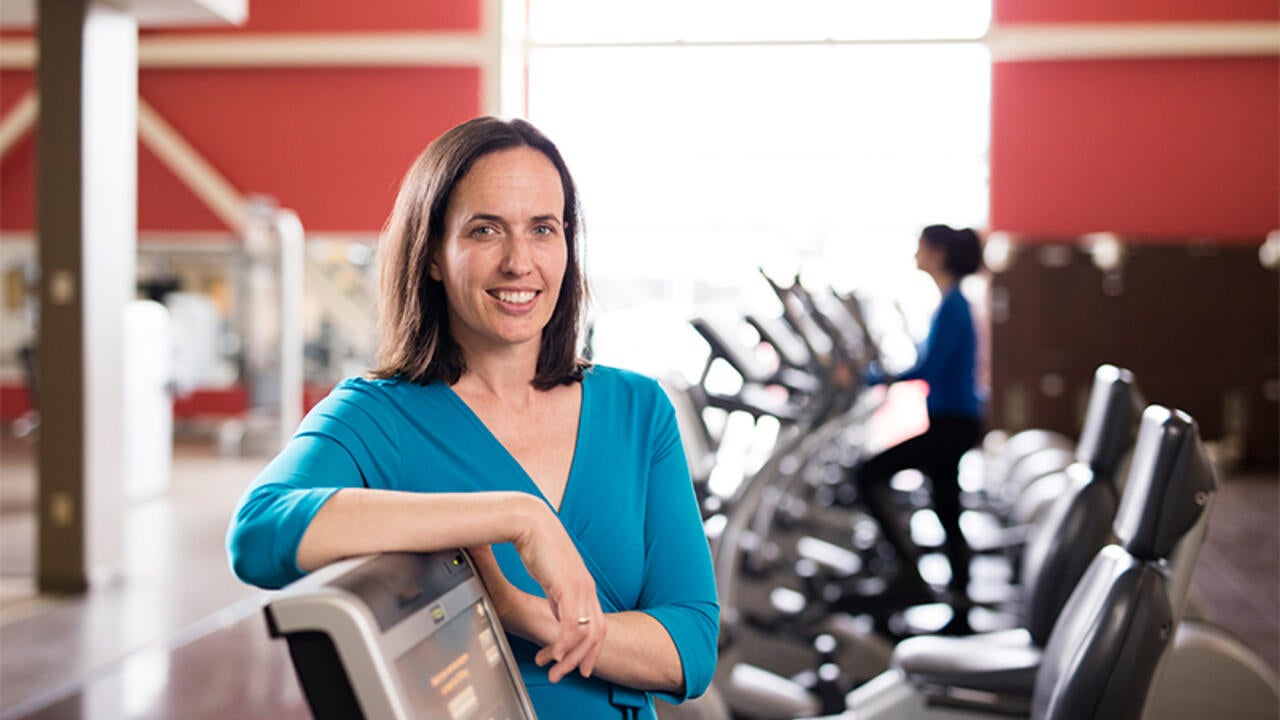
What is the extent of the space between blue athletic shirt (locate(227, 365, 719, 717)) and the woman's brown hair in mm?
36

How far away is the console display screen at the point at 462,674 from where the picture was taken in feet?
2.52

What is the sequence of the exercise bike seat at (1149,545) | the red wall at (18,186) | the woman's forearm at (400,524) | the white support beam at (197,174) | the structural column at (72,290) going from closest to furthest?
the woman's forearm at (400,524) < the exercise bike seat at (1149,545) < the structural column at (72,290) < the white support beam at (197,174) < the red wall at (18,186)

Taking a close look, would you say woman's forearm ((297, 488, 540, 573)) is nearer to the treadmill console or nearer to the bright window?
the treadmill console

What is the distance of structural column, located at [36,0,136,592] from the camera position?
190 inches

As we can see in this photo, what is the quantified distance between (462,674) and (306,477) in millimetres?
267

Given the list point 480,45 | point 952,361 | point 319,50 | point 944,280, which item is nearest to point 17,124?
point 319,50

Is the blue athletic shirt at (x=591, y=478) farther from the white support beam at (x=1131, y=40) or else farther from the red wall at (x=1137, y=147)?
the white support beam at (x=1131, y=40)

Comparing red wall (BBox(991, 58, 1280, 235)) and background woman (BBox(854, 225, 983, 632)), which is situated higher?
red wall (BBox(991, 58, 1280, 235))

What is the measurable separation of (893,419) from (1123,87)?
366 cm

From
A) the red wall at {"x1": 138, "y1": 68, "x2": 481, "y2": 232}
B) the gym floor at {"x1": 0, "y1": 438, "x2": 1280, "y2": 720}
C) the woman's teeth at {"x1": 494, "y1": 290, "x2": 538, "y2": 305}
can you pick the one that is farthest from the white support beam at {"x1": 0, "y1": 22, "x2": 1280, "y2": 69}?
the woman's teeth at {"x1": 494, "y1": 290, "x2": 538, "y2": 305}

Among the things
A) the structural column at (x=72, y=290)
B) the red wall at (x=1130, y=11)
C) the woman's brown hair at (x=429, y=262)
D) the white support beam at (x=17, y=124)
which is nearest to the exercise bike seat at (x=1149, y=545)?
the woman's brown hair at (x=429, y=262)

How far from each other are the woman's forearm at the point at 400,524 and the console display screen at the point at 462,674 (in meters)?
0.06

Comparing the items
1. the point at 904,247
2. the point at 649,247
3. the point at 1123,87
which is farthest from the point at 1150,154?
the point at 649,247

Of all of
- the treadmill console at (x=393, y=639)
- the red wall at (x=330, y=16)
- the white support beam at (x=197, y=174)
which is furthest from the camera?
the white support beam at (x=197, y=174)
